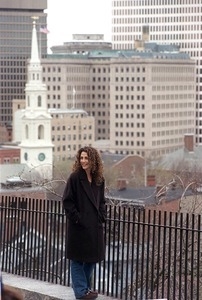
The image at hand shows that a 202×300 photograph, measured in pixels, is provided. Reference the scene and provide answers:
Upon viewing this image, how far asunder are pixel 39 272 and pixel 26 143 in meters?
127

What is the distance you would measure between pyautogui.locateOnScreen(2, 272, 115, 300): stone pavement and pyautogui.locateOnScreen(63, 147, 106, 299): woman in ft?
1.50

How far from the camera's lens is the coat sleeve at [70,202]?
14133 mm

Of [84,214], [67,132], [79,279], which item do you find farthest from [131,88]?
[84,214]

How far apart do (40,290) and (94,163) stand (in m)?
1.93

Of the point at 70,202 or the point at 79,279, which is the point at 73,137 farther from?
the point at 70,202

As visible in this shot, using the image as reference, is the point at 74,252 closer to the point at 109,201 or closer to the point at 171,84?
the point at 109,201

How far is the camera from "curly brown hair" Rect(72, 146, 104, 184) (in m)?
14.1

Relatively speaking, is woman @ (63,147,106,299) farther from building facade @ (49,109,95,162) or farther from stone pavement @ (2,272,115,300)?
building facade @ (49,109,95,162)

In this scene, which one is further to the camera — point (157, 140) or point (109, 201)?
point (157, 140)

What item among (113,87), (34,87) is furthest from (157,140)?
(34,87)

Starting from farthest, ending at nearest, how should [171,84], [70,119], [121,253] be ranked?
[171,84], [70,119], [121,253]

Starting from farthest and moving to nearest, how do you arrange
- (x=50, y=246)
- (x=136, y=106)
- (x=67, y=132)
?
(x=136, y=106)
(x=67, y=132)
(x=50, y=246)

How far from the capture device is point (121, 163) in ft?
454

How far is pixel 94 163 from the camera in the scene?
46.3ft
